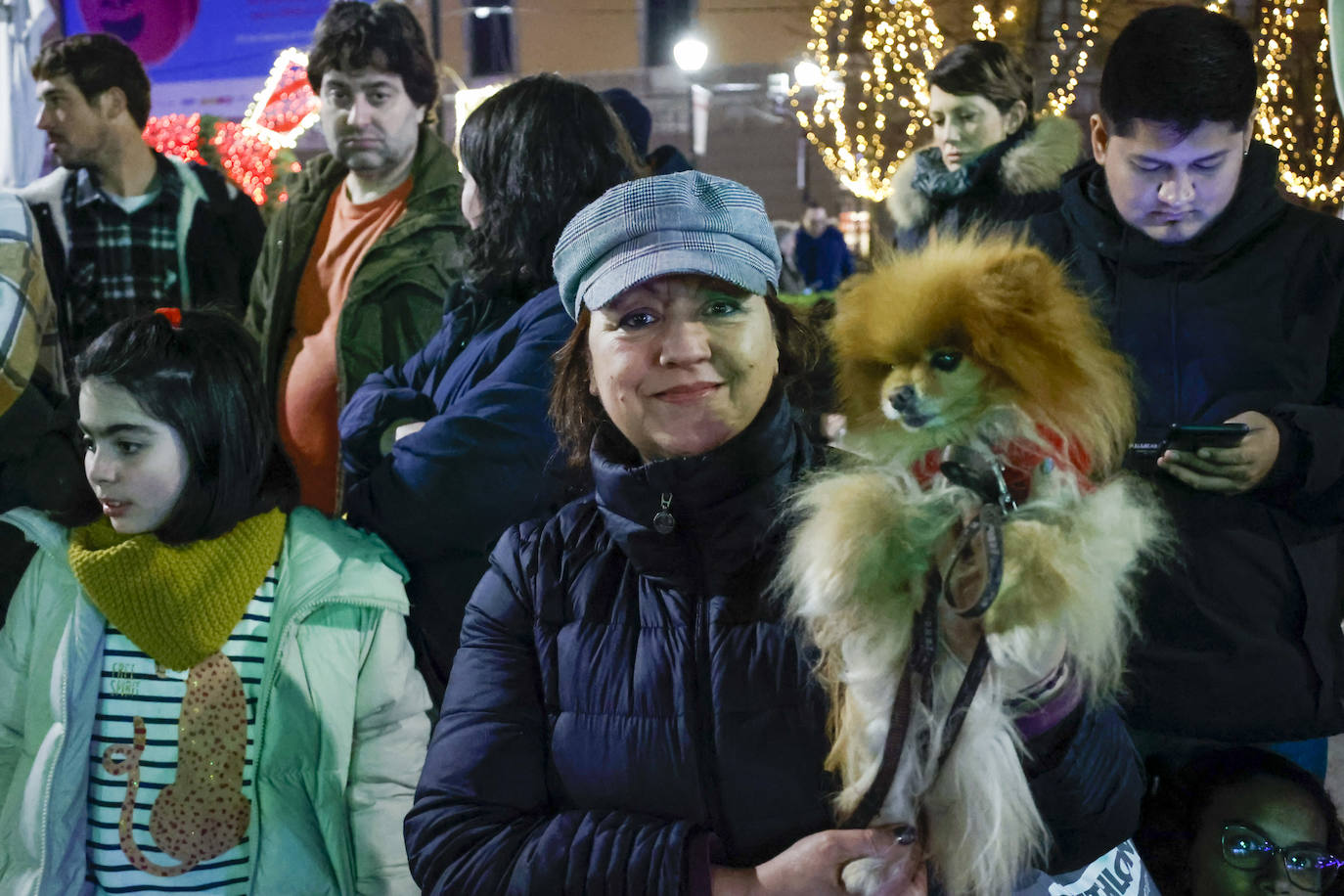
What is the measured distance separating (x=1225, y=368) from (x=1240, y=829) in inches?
29.6

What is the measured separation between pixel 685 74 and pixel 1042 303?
34.7ft

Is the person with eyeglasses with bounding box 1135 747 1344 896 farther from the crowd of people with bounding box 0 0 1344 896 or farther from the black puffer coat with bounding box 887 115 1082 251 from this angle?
the black puffer coat with bounding box 887 115 1082 251

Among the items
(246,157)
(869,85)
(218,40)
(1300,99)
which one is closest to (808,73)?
(869,85)

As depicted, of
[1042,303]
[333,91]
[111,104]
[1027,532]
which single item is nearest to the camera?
[1027,532]

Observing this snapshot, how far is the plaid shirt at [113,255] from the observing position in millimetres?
3480

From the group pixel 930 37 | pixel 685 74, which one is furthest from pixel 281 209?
pixel 685 74

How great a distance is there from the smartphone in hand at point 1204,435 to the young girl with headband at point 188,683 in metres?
1.35

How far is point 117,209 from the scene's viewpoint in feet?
11.5

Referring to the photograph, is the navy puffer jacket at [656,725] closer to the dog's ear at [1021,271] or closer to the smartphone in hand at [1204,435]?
the dog's ear at [1021,271]

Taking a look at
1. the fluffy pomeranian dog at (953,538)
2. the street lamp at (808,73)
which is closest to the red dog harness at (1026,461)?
the fluffy pomeranian dog at (953,538)

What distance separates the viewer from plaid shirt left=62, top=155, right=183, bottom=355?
3.48 m

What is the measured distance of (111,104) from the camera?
11.8 ft

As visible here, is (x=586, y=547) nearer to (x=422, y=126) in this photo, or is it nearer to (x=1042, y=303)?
(x=1042, y=303)

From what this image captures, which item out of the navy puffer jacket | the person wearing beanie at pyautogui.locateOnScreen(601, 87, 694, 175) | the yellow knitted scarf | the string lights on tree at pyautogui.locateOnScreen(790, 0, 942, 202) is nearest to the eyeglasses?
the navy puffer jacket
